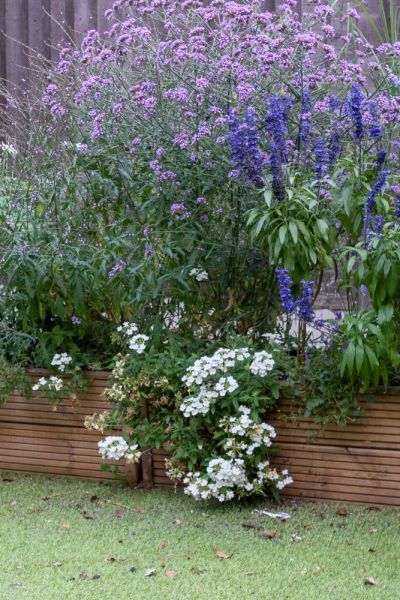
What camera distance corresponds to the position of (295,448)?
175 inches

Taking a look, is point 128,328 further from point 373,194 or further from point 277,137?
point 373,194

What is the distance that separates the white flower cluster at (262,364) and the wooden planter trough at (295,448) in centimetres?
22

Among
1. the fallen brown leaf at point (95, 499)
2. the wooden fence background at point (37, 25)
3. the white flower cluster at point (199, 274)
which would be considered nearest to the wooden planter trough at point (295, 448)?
the fallen brown leaf at point (95, 499)

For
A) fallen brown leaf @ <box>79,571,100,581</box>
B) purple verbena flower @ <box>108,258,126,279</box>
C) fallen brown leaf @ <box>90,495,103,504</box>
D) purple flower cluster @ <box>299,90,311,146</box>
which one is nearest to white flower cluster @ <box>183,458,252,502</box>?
fallen brown leaf @ <box>90,495,103,504</box>

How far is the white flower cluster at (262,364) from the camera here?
431 centimetres

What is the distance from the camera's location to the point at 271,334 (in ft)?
15.4

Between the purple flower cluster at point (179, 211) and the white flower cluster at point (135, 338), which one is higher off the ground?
the purple flower cluster at point (179, 211)

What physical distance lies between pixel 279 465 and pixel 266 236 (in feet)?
3.25

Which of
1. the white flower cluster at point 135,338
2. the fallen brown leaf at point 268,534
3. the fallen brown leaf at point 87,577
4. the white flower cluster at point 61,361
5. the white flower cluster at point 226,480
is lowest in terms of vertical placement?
the fallen brown leaf at point 268,534

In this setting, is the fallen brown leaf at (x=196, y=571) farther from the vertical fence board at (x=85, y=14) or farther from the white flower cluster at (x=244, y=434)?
the vertical fence board at (x=85, y=14)

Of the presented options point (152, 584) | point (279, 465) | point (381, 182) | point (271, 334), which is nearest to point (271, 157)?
point (381, 182)

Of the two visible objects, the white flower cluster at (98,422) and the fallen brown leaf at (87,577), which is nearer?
the fallen brown leaf at (87,577)

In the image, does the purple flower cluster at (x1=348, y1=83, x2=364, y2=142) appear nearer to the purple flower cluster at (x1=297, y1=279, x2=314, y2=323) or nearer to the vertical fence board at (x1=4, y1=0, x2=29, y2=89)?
the purple flower cluster at (x1=297, y1=279, x2=314, y2=323)

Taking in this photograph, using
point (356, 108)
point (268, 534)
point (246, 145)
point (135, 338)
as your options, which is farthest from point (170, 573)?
point (356, 108)
